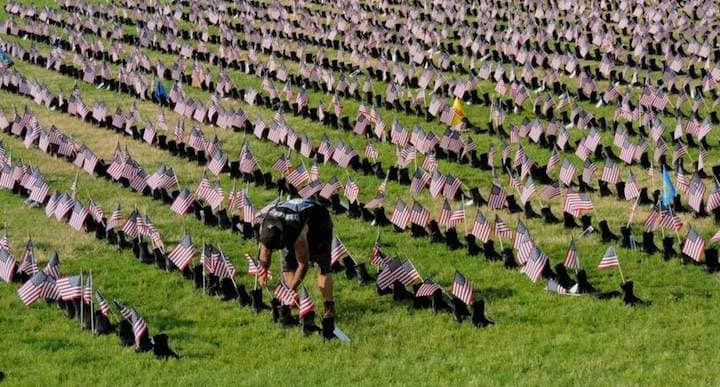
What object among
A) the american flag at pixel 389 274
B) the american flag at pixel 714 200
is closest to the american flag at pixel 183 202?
the american flag at pixel 389 274

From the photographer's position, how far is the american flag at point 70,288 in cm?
1625

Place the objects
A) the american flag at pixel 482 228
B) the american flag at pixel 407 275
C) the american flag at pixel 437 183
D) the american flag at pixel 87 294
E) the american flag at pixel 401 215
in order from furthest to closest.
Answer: the american flag at pixel 437 183 → the american flag at pixel 401 215 → the american flag at pixel 482 228 → the american flag at pixel 407 275 → the american flag at pixel 87 294

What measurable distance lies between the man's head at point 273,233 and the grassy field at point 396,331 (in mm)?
1171

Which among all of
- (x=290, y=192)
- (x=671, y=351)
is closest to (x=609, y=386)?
(x=671, y=351)

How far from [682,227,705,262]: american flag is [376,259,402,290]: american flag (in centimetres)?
428

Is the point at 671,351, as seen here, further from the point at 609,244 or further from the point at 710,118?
the point at 710,118

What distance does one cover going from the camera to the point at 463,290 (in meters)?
16.2

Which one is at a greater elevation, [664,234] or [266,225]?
[266,225]

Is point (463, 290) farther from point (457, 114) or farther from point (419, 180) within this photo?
point (457, 114)

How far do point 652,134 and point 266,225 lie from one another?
12.6 m

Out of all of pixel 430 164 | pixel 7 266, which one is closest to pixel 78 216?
pixel 7 266

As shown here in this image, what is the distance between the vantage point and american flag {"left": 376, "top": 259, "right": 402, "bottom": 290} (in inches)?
665

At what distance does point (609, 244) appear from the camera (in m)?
19.6

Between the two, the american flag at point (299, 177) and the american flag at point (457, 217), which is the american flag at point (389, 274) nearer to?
the american flag at point (457, 217)
